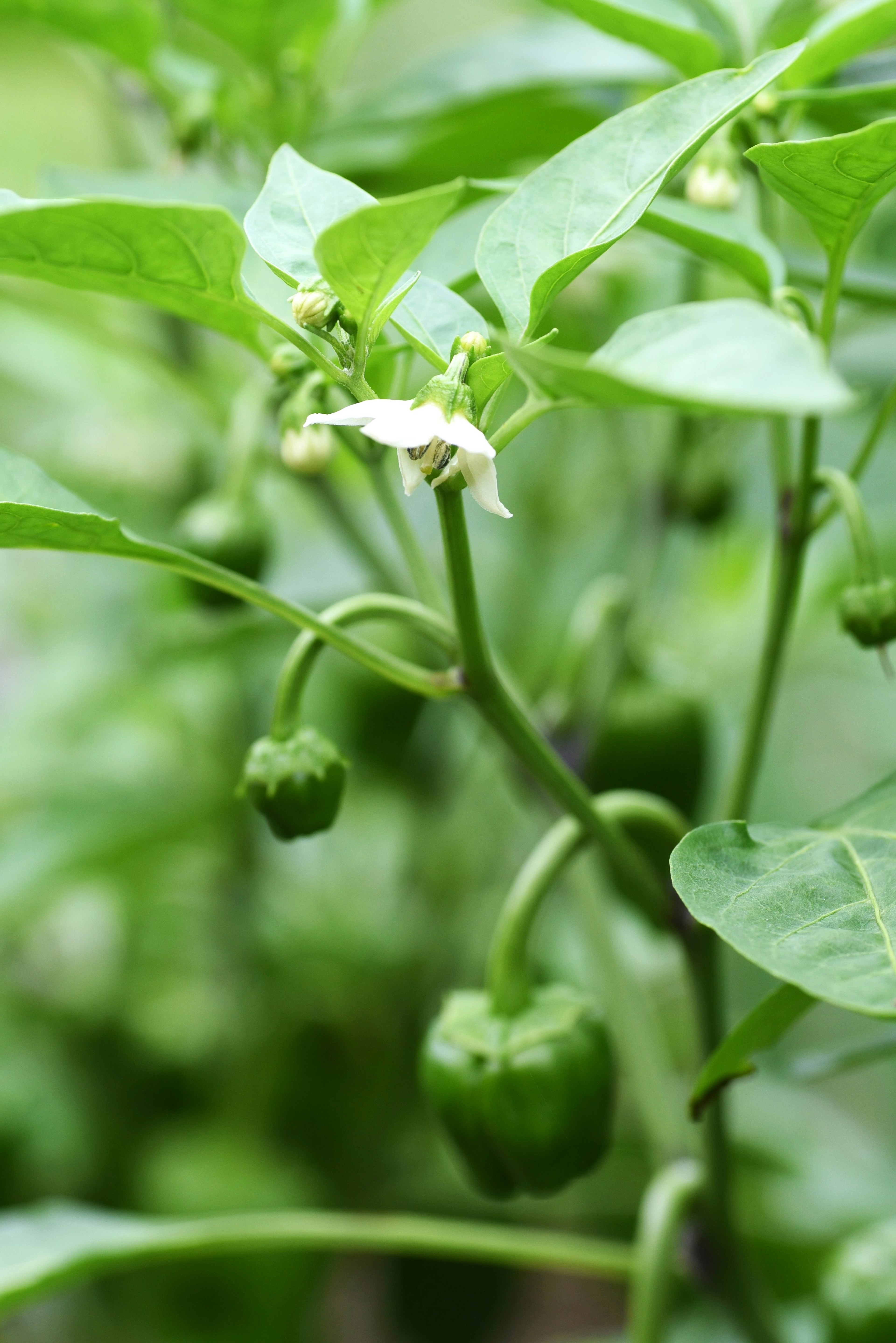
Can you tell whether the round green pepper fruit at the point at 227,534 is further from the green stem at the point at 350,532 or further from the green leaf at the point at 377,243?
the green leaf at the point at 377,243

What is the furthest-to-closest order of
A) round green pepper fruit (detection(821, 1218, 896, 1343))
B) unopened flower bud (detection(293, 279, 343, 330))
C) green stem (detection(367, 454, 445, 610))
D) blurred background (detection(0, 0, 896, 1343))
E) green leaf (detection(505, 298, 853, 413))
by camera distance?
blurred background (detection(0, 0, 896, 1343))
round green pepper fruit (detection(821, 1218, 896, 1343))
green stem (detection(367, 454, 445, 610))
unopened flower bud (detection(293, 279, 343, 330))
green leaf (detection(505, 298, 853, 413))

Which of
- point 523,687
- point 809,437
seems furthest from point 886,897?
point 523,687

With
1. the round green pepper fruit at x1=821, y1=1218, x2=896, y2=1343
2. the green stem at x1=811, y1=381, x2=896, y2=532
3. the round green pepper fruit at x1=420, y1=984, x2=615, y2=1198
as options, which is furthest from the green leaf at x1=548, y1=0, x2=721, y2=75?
the round green pepper fruit at x1=821, y1=1218, x2=896, y2=1343

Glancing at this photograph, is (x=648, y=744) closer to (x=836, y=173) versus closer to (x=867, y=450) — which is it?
(x=867, y=450)

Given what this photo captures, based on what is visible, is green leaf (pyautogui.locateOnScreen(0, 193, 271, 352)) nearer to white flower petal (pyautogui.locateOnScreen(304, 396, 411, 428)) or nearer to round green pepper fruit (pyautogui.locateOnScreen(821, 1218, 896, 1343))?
white flower petal (pyautogui.locateOnScreen(304, 396, 411, 428))

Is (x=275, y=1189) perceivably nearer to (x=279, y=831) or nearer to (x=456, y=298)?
(x=279, y=831)

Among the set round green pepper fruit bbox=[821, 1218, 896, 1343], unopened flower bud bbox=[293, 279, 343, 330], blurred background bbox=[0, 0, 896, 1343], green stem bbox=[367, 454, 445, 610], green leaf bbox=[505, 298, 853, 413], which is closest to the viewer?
green leaf bbox=[505, 298, 853, 413]
